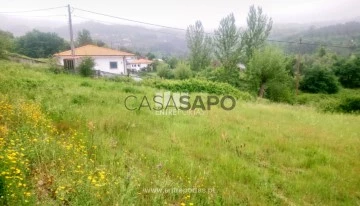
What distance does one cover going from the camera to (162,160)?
A: 18.9 feet

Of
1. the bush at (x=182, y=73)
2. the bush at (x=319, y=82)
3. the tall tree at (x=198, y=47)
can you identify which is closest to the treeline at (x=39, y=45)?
the tall tree at (x=198, y=47)

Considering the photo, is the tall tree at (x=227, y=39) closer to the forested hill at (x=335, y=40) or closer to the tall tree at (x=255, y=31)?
the tall tree at (x=255, y=31)

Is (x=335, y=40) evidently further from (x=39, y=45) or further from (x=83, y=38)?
(x=39, y=45)

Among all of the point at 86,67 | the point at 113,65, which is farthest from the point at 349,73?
the point at 86,67

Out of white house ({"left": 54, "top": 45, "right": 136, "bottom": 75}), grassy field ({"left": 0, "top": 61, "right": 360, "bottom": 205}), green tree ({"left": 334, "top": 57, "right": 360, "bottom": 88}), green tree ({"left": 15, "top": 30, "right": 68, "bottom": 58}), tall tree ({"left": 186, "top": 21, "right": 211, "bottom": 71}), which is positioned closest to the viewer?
grassy field ({"left": 0, "top": 61, "right": 360, "bottom": 205})


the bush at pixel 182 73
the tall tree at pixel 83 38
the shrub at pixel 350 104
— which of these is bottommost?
the shrub at pixel 350 104

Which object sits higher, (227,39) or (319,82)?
(227,39)

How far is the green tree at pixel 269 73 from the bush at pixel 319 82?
1709cm

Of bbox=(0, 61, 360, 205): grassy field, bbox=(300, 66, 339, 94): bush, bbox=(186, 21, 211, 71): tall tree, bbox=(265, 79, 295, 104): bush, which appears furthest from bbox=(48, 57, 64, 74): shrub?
bbox=(300, 66, 339, 94): bush

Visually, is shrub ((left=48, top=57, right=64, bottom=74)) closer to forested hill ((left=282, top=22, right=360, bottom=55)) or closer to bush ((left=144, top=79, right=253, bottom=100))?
bush ((left=144, top=79, right=253, bottom=100))

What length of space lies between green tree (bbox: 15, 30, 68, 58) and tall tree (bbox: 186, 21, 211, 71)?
75.9 feet

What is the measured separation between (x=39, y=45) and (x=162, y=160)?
51.7 metres

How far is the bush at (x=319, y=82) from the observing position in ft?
146

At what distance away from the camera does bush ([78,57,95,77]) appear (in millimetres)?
21781
